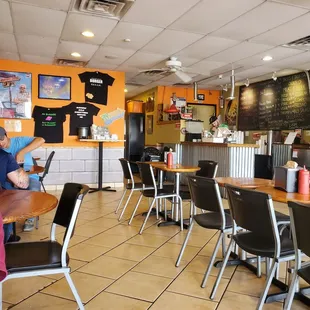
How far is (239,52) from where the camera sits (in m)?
5.46

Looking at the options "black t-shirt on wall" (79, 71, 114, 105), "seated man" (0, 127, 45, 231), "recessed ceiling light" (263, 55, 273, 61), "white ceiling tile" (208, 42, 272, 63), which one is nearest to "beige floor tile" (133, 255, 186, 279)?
"seated man" (0, 127, 45, 231)

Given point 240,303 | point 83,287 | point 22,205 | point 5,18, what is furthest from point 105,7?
point 240,303

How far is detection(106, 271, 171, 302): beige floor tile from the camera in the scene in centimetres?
229

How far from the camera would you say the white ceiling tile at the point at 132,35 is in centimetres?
436

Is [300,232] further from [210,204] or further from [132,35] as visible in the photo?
[132,35]

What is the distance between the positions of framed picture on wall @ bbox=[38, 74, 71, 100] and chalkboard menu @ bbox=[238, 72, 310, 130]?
4.54 m

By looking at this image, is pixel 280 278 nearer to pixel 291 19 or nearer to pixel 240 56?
pixel 291 19

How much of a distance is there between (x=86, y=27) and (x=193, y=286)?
3.63 m

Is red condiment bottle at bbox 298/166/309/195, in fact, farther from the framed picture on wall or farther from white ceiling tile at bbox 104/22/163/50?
the framed picture on wall

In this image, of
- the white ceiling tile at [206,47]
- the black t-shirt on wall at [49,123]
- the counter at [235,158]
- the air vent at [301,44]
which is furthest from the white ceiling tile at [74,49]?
the air vent at [301,44]

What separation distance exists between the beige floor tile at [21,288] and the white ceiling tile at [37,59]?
4.77m

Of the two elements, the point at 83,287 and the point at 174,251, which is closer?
the point at 83,287

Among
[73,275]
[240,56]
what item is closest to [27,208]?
[73,275]

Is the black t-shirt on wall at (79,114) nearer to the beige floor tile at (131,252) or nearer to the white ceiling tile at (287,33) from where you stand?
the white ceiling tile at (287,33)
